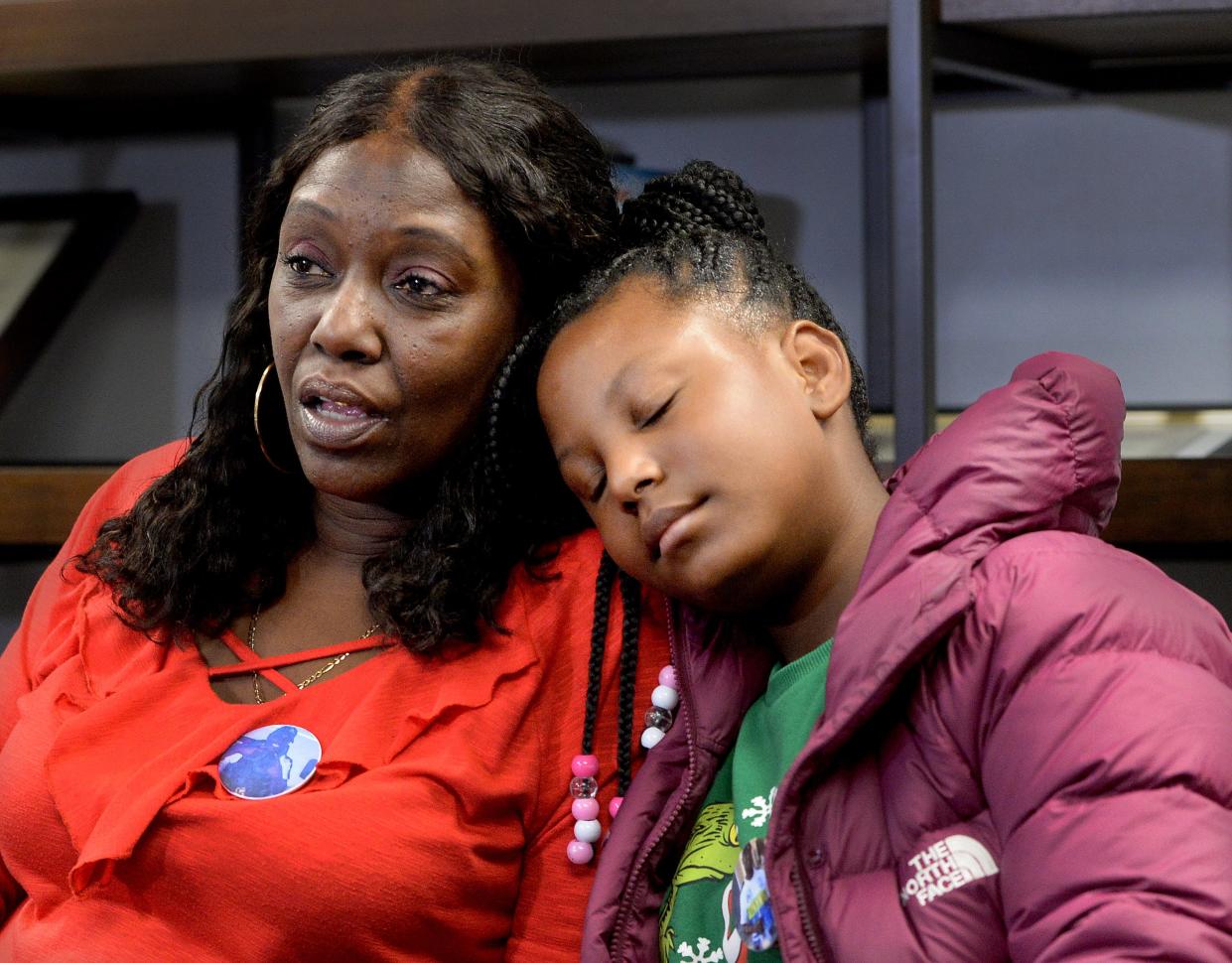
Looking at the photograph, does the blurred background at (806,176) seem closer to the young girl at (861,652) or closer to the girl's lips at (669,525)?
the young girl at (861,652)

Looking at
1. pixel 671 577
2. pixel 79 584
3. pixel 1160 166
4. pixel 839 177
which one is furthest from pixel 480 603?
Result: pixel 1160 166

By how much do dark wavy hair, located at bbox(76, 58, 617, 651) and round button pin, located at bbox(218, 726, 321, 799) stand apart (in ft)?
0.44

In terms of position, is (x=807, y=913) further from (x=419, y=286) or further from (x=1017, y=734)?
(x=419, y=286)

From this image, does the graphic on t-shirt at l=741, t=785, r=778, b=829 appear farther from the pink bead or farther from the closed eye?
the closed eye

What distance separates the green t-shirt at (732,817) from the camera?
108 cm

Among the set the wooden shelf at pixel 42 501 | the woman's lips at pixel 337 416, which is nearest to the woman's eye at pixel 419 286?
the woman's lips at pixel 337 416

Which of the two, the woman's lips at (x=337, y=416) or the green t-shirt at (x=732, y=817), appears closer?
the green t-shirt at (x=732, y=817)

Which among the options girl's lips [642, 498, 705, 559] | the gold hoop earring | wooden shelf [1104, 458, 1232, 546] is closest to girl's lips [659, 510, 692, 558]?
girl's lips [642, 498, 705, 559]

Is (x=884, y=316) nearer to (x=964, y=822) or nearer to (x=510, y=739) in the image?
(x=510, y=739)

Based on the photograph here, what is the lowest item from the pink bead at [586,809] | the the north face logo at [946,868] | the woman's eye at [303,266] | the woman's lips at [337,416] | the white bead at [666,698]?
the pink bead at [586,809]

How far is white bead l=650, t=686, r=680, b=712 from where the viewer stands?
1.23m

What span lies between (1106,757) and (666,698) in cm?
48

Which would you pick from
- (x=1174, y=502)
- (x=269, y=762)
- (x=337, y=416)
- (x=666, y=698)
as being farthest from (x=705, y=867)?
(x=1174, y=502)

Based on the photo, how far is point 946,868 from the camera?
0.89m
